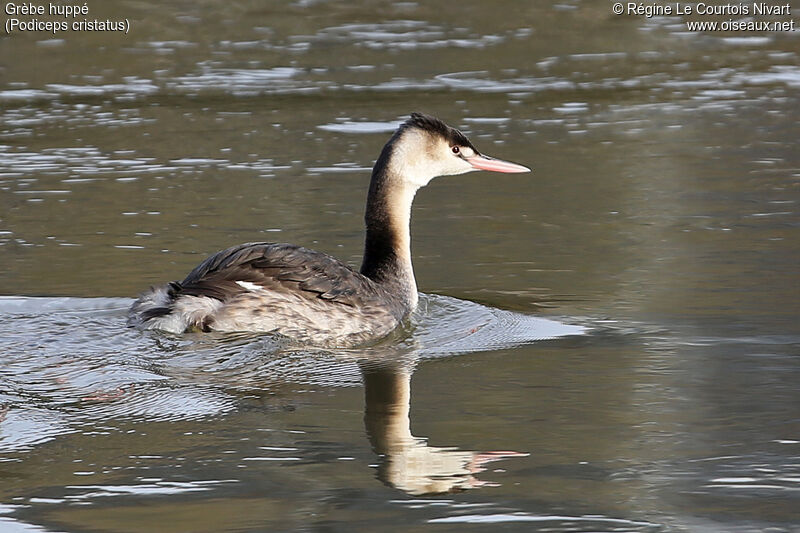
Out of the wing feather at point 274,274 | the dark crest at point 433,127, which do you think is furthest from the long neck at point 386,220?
the wing feather at point 274,274

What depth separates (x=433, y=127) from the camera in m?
9.27

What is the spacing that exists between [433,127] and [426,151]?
156 mm

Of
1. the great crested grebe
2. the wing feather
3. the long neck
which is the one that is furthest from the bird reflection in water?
the long neck

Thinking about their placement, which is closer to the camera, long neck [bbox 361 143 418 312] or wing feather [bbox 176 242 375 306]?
wing feather [bbox 176 242 375 306]

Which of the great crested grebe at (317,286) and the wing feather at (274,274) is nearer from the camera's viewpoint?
the great crested grebe at (317,286)

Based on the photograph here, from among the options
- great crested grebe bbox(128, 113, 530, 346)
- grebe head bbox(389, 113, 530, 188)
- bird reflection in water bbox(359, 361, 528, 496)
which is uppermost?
grebe head bbox(389, 113, 530, 188)

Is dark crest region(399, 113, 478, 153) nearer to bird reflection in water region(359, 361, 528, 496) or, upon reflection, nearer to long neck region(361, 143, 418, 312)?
long neck region(361, 143, 418, 312)

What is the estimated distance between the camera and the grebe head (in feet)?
30.3

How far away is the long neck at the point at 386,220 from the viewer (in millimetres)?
9125

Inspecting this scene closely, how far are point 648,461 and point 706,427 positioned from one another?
0.53 m

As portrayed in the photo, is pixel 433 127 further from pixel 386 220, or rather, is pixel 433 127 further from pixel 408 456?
pixel 408 456

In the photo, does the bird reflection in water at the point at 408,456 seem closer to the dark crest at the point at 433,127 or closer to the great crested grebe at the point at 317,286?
the great crested grebe at the point at 317,286

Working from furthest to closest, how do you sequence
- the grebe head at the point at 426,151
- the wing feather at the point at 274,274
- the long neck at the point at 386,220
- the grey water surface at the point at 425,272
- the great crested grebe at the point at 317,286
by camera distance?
the grebe head at the point at 426,151, the long neck at the point at 386,220, the wing feather at the point at 274,274, the great crested grebe at the point at 317,286, the grey water surface at the point at 425,272

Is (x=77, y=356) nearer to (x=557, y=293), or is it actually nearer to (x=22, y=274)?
(x=22, y=274)
